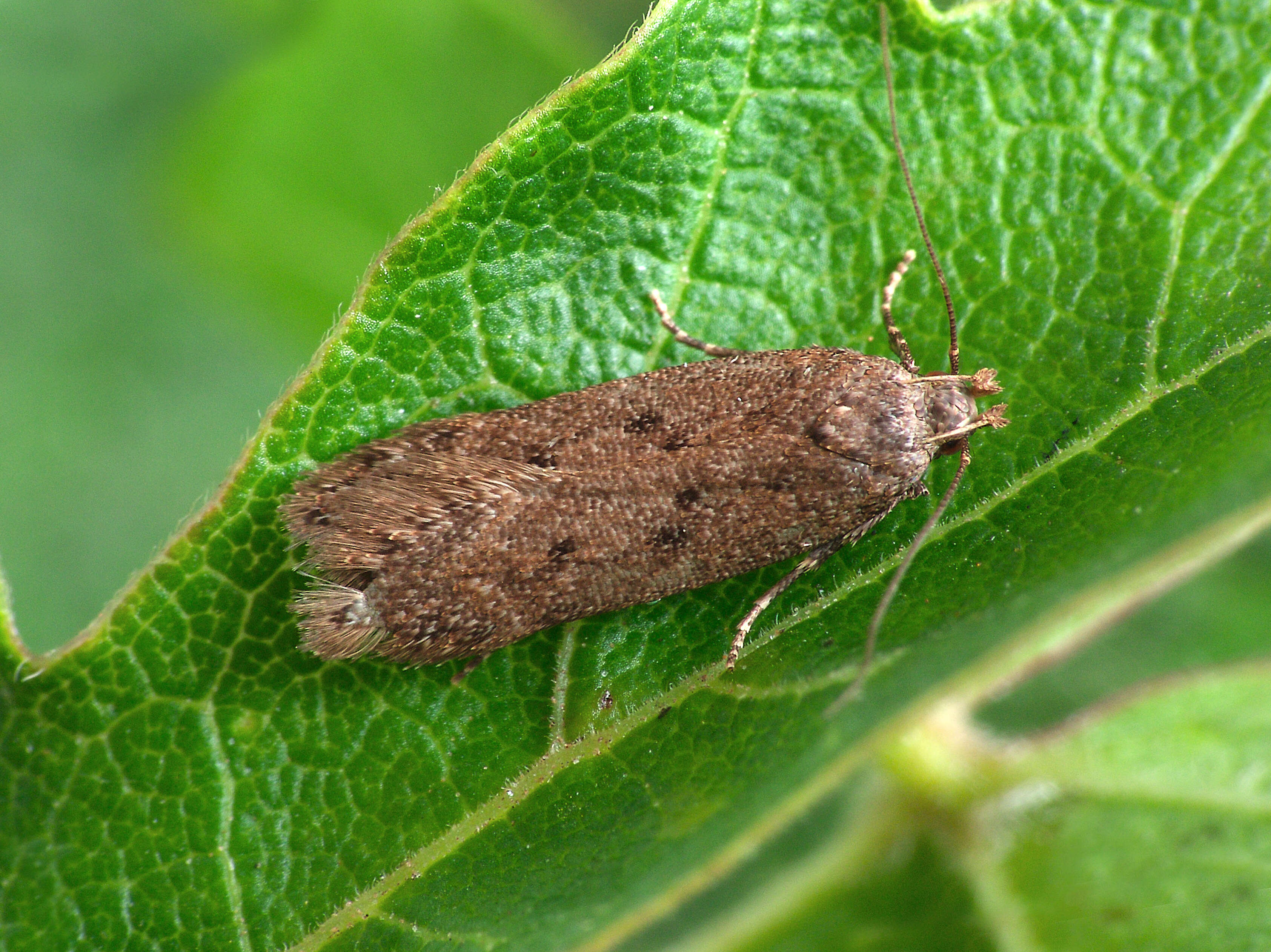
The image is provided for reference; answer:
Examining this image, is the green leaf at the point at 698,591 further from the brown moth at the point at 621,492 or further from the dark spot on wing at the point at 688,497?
the dark spot on wing at the point at 688,497

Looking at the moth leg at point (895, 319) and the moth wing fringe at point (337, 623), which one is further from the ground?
the moth wing fringe at point (337, 623)

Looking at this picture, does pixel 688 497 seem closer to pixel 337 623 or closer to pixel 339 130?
pixel 337 623

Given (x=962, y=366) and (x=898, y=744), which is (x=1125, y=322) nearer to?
(x=962, y=366)

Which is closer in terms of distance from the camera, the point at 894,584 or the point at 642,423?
the point at 894,584

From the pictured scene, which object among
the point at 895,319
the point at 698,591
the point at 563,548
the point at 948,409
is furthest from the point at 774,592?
the point at 895,319

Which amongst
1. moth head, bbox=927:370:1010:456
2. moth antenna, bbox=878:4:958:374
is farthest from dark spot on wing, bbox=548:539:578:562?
moth antenna, bbox=878:4:958:374

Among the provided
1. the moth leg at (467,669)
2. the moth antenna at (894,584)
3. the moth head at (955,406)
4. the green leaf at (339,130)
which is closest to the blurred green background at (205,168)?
the green leaf at (339,130)
